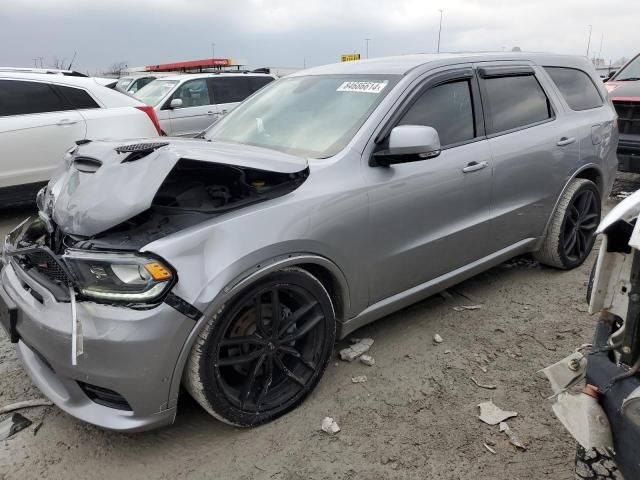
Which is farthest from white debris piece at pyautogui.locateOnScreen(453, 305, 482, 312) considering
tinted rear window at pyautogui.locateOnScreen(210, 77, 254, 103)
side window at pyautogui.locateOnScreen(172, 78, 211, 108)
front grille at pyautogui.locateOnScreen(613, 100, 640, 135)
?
tinted rear window at pyautogui.locateOnScreen(210, 77, 254, 103)

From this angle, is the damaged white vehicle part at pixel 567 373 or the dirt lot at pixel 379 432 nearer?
the damaged white vehicle part at pixel 567 373

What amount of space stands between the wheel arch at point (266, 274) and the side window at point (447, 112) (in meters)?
1.01

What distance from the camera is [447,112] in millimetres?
3270

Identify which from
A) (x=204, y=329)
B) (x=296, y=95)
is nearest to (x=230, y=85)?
(x=296, y=95)

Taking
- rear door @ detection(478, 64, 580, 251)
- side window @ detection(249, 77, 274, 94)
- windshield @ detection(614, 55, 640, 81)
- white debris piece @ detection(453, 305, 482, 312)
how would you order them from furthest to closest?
1. side window @ detection(249, 77, 274, 94)
2. windshield @ detection(614, 55, 640, 81)
3. white debris piece @ detection(453, 305, 482, 312)
4. rear door @ detection(478, 64, 580, 251)

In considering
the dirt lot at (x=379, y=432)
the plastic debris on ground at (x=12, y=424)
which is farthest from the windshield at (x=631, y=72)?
the plastic debris on ground at (x=12, y=424)

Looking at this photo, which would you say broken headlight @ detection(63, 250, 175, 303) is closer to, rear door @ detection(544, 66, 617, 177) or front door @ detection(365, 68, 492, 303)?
front door @ detection(365, 68, 492, 303)

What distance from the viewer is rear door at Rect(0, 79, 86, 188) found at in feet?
18.7

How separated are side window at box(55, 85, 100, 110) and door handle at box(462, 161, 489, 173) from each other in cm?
490

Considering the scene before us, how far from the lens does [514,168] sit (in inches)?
139

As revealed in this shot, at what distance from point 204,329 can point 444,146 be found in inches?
73.6

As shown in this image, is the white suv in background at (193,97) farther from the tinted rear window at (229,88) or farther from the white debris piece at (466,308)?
the white debris piece at (466,308)

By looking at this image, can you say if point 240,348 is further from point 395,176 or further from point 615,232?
point 615,232

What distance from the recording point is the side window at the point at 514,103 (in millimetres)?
3520
